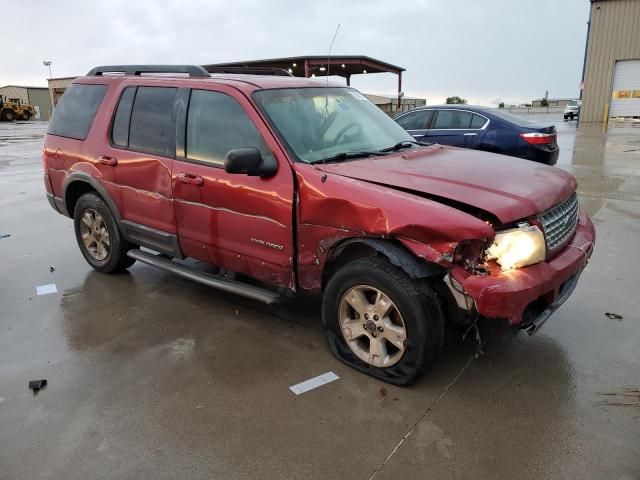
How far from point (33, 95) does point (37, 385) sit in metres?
75.4

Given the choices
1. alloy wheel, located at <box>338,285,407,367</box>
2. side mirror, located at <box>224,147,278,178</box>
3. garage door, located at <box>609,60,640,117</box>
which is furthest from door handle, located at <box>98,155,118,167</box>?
garage door, located at <box>609,60,640,117</box>

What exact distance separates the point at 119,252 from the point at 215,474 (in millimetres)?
3068

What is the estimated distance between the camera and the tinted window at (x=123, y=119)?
4641 mm

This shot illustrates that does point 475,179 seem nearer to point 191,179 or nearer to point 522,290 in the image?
point 522,290

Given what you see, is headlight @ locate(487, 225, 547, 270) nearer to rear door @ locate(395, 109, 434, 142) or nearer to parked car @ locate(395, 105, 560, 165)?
parked car @ locate(395, 105, 560, 165)

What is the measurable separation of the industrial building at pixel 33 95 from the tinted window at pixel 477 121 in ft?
221

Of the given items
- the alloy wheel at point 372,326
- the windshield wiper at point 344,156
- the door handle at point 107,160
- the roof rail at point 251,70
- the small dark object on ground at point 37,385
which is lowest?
the small dark object on ground at point 37,385

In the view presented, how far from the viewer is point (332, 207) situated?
3.23 meters

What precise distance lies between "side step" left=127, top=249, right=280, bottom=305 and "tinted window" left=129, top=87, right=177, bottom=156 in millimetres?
984

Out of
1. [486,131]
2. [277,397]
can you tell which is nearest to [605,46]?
[486,131]

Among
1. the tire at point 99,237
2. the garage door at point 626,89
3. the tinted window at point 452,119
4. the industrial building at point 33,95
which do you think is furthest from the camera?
the industrial building at point 33,95

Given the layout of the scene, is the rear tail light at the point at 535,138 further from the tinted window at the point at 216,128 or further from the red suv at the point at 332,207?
the tinted window at the point at 216,128

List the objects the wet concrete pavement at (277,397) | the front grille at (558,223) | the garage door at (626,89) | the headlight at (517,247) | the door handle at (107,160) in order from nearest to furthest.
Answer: the wet concrete pavement at (277,397) < the headlight at (517,247) < the front grille at (558,223) < the door handle at (107,160) < the garage door at (626,89)

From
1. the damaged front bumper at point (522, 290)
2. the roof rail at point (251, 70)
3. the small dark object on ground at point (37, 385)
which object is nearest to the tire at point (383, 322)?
the damaged front bumper at point (522, 290)
